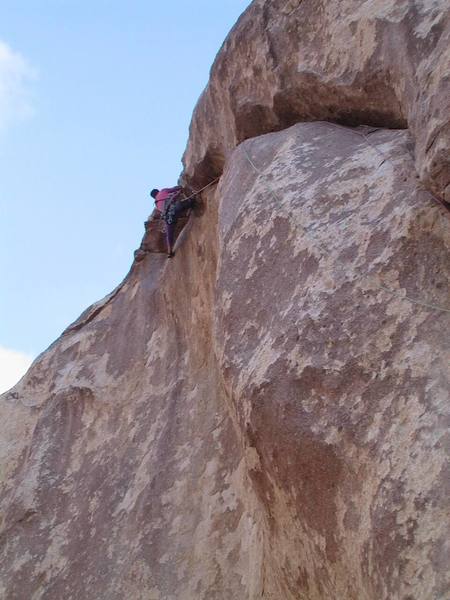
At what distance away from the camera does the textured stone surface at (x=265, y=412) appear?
151 inches

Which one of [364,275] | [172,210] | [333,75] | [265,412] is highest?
[172,210]

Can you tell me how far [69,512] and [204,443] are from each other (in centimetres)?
144

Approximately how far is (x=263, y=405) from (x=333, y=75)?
110 inches

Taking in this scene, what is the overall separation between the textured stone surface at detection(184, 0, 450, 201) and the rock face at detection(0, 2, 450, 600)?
0.06 m

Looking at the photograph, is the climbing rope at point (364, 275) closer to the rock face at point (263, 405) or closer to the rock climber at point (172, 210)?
the rock face at point (263, 405)

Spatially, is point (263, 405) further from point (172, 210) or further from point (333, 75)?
point (172, 210)

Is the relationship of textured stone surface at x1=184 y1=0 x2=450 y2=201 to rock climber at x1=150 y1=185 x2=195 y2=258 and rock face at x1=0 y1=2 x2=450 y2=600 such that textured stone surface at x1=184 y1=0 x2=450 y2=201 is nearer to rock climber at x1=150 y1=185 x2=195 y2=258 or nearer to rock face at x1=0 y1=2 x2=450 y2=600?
rock face at x1=0 y1=2 x2=450 y2=600

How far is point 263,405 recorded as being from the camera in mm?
→ 4535

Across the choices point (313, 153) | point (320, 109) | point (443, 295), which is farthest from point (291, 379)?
point (320, 109)

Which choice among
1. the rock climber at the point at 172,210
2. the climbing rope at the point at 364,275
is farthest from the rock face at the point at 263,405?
the rock climber at the point at 172,210

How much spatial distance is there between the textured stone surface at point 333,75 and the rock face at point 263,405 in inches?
2.4

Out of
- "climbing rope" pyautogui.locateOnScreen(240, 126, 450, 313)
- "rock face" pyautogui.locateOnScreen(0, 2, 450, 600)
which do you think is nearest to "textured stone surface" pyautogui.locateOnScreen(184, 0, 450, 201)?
"rock face" pyautogui.locateOnScreen(0, 2, 450, 600)

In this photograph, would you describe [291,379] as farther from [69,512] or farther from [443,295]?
[69,512]

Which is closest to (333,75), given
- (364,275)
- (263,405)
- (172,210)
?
(364,275)
